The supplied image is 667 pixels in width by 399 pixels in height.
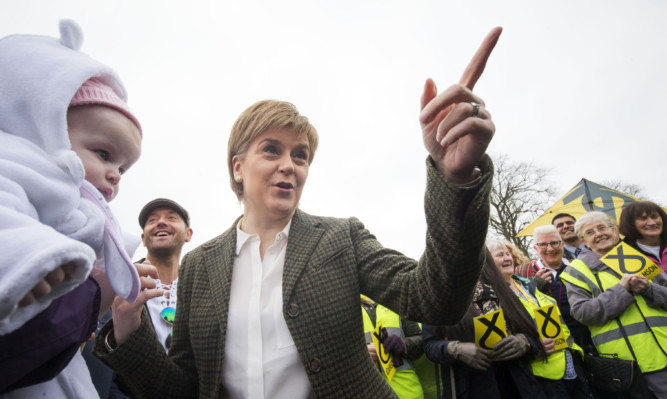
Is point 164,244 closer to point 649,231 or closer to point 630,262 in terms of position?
point 630,262

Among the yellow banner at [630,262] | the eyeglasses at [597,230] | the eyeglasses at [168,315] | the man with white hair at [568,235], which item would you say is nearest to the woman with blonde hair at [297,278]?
the eyeglasses at [168,315]

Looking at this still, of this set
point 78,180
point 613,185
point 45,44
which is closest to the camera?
point 78,180

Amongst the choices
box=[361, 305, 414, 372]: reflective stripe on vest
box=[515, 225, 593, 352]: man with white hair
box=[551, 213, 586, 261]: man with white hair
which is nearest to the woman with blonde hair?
box=[361, 305, 414, 372]: reflective stripe on vest

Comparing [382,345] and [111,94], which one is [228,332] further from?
[382,345]

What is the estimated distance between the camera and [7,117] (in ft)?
2.76

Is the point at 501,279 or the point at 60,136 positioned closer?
the point at 60,136

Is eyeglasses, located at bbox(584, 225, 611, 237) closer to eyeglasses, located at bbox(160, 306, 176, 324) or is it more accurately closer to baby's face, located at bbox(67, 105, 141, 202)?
eyeglasses, located at bbox(160, 306, 176, 324)

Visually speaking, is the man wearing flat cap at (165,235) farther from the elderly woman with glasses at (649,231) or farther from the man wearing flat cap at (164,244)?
the elderly woman with glasses at (649,231)

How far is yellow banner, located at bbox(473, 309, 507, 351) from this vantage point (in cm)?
274

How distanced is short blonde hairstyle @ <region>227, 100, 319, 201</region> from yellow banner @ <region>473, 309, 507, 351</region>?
1.98m

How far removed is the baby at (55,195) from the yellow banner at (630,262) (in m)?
4.10

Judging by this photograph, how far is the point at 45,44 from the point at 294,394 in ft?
4.37

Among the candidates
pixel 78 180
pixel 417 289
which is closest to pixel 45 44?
pixel 78 180

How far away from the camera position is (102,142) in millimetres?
1033
